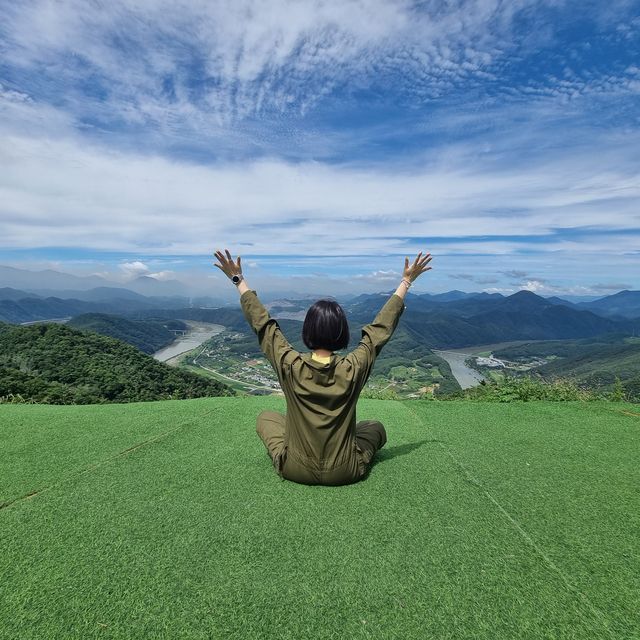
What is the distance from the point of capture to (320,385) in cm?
303

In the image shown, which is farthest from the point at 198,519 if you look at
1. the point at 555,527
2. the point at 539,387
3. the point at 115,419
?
the point at 539,387

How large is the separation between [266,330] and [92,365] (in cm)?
4441

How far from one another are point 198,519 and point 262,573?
80 centimetres

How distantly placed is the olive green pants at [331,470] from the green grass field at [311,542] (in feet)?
0.39

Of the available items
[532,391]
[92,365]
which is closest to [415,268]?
[532,391]

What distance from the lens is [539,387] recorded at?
7781mm

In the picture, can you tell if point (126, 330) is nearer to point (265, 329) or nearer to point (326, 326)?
point (265, 329)

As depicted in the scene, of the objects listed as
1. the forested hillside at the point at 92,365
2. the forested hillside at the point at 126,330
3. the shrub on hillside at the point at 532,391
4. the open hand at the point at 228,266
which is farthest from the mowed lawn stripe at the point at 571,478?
the forested hillside at the point at 126,330

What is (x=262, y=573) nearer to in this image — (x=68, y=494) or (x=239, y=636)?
(x=239, y=636)

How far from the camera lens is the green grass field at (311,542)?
6.47 ft

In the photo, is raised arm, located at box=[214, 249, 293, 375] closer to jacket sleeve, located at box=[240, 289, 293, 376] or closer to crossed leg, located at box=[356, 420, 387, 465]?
jacket sleeve, located at box=[240, 289, 293, 376]

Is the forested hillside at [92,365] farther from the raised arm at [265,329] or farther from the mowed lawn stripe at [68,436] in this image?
the raised arm at [265,329]

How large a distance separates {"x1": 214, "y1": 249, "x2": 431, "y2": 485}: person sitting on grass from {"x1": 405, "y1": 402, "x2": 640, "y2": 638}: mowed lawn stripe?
139cm

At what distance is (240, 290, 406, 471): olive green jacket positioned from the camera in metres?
3.02
